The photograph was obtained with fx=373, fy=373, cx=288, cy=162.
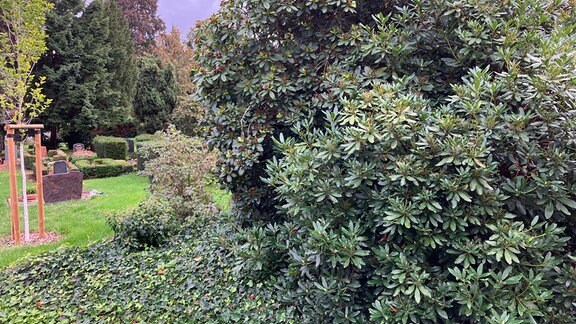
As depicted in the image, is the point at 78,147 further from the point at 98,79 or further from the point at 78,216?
the point at 78,216

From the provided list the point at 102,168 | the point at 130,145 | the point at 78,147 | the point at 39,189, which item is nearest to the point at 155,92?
the point at 130,145

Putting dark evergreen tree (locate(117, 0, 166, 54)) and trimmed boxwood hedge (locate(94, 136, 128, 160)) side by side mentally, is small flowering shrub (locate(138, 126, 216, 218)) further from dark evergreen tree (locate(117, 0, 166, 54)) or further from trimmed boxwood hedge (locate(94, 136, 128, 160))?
dark evergreen tree (locate(117, 0, 166, 54))

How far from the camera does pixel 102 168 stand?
1145 centimetres

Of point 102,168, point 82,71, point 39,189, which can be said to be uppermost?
point 82,71

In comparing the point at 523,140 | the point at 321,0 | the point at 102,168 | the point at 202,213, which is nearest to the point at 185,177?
the point at 202,213

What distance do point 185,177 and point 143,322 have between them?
2.93 meters

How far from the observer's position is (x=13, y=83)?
6.48 m

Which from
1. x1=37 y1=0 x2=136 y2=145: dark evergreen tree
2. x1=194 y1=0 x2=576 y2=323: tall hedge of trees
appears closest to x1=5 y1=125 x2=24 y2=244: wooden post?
x1=194 y1=0 x2=576 y2=323: tall hedge of trees

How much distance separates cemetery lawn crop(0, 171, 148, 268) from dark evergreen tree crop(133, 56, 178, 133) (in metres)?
7.89

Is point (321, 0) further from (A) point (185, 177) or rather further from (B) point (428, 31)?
(A) point (185, 177)

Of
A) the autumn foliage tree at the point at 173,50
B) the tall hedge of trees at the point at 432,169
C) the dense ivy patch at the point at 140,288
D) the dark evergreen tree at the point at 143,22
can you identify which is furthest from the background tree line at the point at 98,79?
the tall hedge of trees at the point at 432,169

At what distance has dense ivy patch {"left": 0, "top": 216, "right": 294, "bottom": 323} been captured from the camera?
2.94m

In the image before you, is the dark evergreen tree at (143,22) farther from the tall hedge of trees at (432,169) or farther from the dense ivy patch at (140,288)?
the tall hedge of trees at (432,169)

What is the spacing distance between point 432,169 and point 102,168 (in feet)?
38.1
